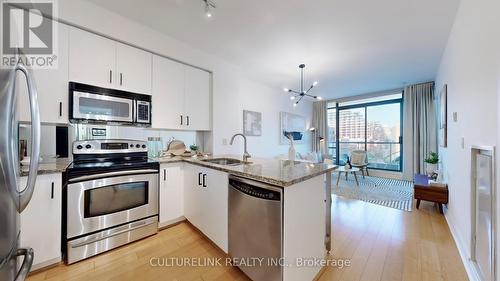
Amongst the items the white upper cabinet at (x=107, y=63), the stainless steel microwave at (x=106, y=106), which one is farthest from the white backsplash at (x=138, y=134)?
the white upper cabinet at (x=107, y=63)

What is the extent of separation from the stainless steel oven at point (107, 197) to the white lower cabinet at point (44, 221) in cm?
6

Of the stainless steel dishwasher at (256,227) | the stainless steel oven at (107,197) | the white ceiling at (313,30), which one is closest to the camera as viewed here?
the stainless steel dishwasher at (256,227)

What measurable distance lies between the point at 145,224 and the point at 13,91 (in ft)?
6.00

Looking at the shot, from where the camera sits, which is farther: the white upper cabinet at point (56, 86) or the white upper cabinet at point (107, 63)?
the white upper cabinet at point (107, 63)

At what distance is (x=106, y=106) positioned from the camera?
2.20 m

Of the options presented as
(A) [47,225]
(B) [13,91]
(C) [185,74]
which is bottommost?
(A) [47,225]

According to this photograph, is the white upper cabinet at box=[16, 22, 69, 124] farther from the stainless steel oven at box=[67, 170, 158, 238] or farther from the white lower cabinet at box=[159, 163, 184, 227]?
the white lower cabinet at box=[159, 163, 184, 227]

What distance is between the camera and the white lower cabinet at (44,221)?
154 centimetres

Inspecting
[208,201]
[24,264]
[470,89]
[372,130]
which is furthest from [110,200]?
[372,130]

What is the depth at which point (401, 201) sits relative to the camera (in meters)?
3.51

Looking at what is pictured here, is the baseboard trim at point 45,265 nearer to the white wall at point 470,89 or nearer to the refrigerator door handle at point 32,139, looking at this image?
the refrigerator door handle at point 32,139

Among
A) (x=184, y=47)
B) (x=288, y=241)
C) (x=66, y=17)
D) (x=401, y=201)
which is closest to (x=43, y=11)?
(x=66, y=17)

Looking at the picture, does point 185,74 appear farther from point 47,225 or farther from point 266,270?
point 266,270

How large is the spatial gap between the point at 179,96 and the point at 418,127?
588cm
